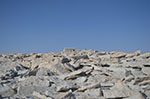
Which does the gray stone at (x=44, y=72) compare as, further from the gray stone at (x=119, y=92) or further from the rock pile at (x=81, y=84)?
the gray stone at (x=119, y=92)

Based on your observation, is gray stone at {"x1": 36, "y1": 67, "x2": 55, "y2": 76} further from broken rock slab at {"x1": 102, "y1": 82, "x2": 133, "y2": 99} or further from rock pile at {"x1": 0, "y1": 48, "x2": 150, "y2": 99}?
broken rock slab at {"x1": 102, "y1": 82, "x2": 133, "y2": 99}

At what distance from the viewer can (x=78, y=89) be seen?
6156 millimetres

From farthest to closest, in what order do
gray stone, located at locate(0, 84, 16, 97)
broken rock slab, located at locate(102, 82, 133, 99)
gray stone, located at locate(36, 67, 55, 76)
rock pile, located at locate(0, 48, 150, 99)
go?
gray stone, located at locate(36, 67, 55, 76), gray stone, located at locate(0, 84, 16, 97), rock pile, located at locate(0, 48, 150, 99), broken rock slab, located at locate(102, 82, 133, 99)

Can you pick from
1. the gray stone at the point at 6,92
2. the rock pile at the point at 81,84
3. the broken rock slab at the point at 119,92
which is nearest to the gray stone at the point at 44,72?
the rock pile at the point at 81,84

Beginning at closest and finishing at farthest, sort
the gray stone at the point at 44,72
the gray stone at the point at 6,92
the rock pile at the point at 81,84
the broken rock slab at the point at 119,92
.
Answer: the broken rock slab at the point at 119,92 < the rock pile at the point at 81,84 < the gray stone at the point at 6,92 < the gray stone at the point at 44,72

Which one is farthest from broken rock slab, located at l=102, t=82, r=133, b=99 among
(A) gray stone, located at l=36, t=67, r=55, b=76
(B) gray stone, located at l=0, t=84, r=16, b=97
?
(A) gray stone, located at l=36, t=67, r=55, b=76

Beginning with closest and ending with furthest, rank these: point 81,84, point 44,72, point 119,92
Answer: point 119,92, point 81,84, point 44,72

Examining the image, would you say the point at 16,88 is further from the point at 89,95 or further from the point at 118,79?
the point at 118,79

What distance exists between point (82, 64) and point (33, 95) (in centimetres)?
431

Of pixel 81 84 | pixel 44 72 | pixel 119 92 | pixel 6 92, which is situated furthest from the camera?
pixel 44 72

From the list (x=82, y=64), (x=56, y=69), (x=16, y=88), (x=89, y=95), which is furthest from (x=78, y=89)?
(x=82, y=64)

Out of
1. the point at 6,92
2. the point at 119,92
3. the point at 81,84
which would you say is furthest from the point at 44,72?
the point at 119,92

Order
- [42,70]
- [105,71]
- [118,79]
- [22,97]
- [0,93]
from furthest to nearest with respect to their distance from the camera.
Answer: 1. [42,70]
2. [105,71]
3. [118,79]
4. [0,93]
5. [22,97]

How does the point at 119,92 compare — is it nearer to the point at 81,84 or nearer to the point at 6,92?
the point at 81,84
